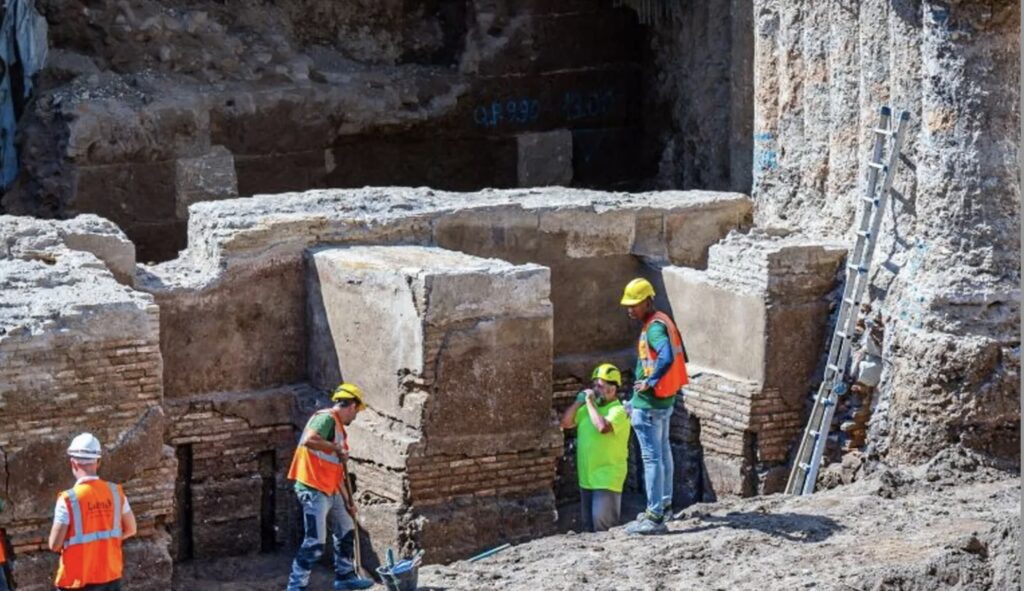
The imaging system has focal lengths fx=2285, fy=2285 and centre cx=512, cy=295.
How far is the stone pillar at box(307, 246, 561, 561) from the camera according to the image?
1252 centimetres

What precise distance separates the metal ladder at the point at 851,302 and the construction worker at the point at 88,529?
448 centimetres

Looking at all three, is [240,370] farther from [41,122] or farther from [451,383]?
[41,122]

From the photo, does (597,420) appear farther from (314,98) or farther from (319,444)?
(314,98)

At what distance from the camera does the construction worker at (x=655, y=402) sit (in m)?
12.2

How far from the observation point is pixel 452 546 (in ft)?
41.6

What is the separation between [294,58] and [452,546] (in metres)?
6.81

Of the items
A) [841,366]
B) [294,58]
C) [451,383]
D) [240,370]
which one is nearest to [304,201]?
[240,370]

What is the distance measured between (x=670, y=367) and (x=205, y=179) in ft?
21.6

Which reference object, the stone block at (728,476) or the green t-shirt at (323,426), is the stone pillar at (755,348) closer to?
the stone block at (728,476)

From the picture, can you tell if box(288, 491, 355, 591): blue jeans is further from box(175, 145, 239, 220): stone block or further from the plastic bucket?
box(175, 145, 239, 220): stone block

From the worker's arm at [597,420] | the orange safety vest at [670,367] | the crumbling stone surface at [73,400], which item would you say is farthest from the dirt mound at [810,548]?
the crumbling stone surface at [73,400]

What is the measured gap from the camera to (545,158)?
63.3 ft

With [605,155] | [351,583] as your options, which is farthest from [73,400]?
[605,155]

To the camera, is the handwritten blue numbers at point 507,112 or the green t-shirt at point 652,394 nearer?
the green t-shirt at point 652,394
